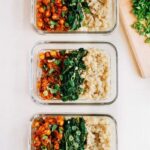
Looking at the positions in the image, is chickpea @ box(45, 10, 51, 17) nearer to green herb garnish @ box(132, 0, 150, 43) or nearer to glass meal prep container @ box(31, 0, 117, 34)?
glass meal prep container @ box(31, 0, 117, 34)

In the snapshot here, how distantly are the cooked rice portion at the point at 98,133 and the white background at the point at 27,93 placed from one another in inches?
1.4

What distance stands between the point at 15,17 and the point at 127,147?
21.0 inches

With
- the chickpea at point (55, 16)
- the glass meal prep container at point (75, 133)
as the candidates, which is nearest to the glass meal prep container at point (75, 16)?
the chickpea at point (55, 16)

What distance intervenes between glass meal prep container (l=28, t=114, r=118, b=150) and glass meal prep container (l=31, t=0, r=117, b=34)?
270 mm

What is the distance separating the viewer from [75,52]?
1.67m

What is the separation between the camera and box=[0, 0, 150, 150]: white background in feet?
5.47

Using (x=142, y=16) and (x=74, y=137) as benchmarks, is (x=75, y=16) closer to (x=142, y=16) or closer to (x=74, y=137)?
(x=142, y=16)

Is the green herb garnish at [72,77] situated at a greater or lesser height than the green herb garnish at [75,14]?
lesser

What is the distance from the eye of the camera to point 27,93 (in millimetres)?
1681

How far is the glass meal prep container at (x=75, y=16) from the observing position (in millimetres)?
1655

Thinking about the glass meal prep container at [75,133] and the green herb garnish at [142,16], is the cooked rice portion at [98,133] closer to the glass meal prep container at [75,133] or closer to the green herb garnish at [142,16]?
the glass meal prep container at [75,133]

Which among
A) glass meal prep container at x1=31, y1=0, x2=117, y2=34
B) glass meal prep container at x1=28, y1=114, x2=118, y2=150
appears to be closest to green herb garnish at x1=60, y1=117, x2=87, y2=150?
glass meal prep container at x1=28, y1=114, x2=118, y2=150

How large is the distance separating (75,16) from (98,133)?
1.18 ft

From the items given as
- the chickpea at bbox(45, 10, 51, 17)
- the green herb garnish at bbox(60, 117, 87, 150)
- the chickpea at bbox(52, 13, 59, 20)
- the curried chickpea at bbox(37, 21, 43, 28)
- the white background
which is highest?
the chickpea at bbox(45, 10, 51, 17)
